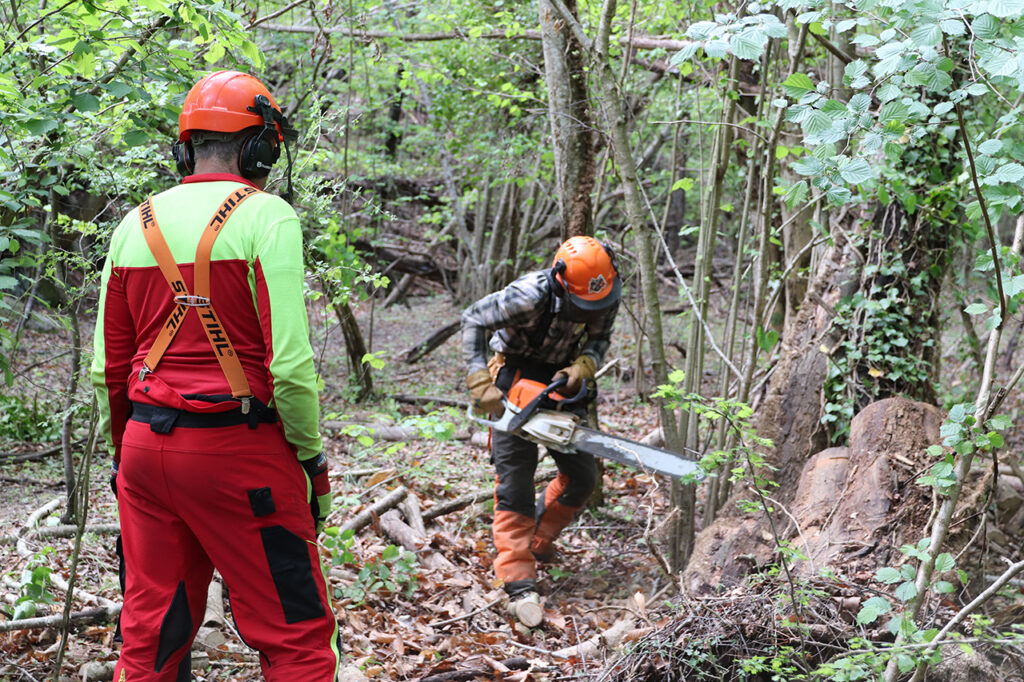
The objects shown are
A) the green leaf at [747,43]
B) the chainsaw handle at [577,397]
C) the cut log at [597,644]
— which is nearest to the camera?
the green leaf at [747,43]

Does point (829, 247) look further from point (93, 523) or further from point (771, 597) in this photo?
point (93, 523)

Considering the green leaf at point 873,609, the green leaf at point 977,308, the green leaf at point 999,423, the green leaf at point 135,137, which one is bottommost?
the green leaf at point 873,609

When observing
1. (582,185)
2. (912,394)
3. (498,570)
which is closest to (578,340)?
(582,185)

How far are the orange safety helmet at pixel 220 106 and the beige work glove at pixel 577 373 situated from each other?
2.48m

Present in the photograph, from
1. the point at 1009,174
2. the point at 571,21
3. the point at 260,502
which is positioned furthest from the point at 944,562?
the point at 571,21

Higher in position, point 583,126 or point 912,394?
point 583,126

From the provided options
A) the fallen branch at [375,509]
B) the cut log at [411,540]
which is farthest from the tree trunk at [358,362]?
the cut log at [411,540]

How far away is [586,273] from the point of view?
4180 mm

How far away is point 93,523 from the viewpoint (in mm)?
4191

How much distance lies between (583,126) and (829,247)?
5.69 feet

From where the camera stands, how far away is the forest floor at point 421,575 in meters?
3.26

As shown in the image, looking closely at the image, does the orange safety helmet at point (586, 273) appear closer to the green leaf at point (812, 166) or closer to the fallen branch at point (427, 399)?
the green leaf at point (812, 166)

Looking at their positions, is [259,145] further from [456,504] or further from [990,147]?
[456,504]

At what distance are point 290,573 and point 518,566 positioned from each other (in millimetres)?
2366
